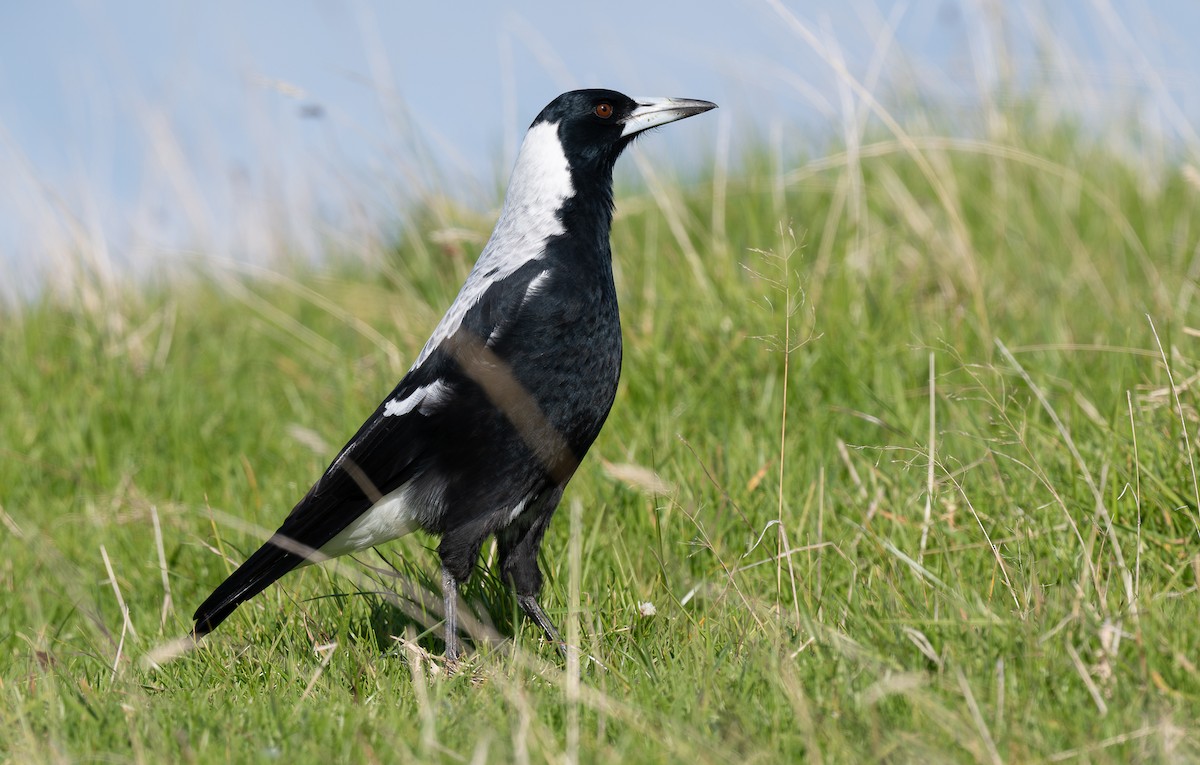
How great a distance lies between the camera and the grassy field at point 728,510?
7.27ft

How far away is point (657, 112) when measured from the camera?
3795 millimetres

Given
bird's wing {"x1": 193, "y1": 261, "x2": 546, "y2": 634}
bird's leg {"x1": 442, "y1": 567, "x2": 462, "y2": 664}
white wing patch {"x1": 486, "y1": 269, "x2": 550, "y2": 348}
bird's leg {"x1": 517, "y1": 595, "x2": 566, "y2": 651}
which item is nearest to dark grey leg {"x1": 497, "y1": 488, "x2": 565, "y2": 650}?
bird's leg {"x1": 517, "y1": 595, "x2": 566, "y2": 651}

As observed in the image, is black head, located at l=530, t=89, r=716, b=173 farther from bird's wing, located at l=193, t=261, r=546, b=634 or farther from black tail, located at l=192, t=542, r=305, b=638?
black tail, located at l=192, t=542, r=305, b=638

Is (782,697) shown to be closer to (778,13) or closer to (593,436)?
(593,436)

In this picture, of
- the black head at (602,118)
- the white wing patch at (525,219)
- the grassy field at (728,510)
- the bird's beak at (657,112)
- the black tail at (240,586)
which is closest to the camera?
the grassy field at (728,510)

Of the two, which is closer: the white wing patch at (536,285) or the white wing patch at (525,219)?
the white wing patch at (536,285)

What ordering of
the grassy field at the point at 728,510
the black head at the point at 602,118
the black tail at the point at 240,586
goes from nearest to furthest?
the grassy field at the point at 728,510 → the black tail at the point at 240,586 → the black head at the point at 602,118

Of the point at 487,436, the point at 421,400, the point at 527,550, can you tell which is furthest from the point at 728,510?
the point at 421,400

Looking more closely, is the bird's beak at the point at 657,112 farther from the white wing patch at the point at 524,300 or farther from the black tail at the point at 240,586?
the black tail at the point at 240,586

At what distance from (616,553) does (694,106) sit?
4.72 feet

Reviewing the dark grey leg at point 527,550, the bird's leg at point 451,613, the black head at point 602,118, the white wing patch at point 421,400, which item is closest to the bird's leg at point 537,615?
Result: the dark grey leg at point 527,550

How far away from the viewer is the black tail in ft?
10.0

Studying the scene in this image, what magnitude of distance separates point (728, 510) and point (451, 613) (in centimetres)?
83

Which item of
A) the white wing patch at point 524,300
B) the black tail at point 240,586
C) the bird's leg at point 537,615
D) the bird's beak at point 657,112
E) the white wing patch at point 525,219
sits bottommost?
the bird's leg at point 537,615
